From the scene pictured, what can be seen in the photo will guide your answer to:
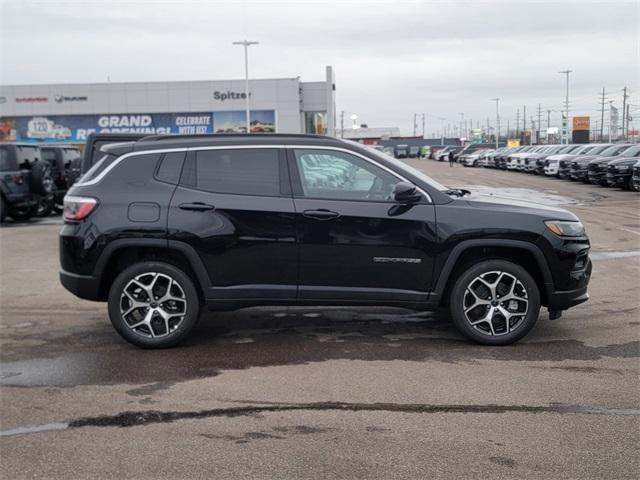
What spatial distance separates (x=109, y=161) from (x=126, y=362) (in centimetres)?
185

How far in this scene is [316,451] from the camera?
3.92 metres

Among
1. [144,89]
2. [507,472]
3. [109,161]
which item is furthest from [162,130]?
[507,472]

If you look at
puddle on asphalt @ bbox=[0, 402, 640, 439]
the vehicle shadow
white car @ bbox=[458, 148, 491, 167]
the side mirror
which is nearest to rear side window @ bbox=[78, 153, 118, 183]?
the vehicle shadow

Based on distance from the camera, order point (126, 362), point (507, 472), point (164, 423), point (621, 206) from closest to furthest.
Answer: point (507, 472)
point (164, 423)
point (126, 362)
point (621, 206)

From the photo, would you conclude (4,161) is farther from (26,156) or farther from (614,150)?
(614,150)

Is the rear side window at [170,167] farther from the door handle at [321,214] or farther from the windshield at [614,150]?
the windshield at [614,150]

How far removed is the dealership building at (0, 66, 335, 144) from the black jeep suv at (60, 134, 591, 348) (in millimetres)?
42368

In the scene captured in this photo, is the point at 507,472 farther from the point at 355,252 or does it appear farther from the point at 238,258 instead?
the point at 238,258

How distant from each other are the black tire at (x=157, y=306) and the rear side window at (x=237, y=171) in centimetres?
82

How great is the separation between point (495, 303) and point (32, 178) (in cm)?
1384

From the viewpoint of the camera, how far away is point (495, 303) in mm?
5828

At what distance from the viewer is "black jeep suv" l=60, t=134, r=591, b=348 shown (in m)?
5.77

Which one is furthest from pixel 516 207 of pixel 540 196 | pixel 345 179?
pixel 540 196

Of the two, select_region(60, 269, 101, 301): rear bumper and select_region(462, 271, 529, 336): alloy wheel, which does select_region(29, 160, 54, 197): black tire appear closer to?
select_region(60, 269, 101, 301): rear bumper
